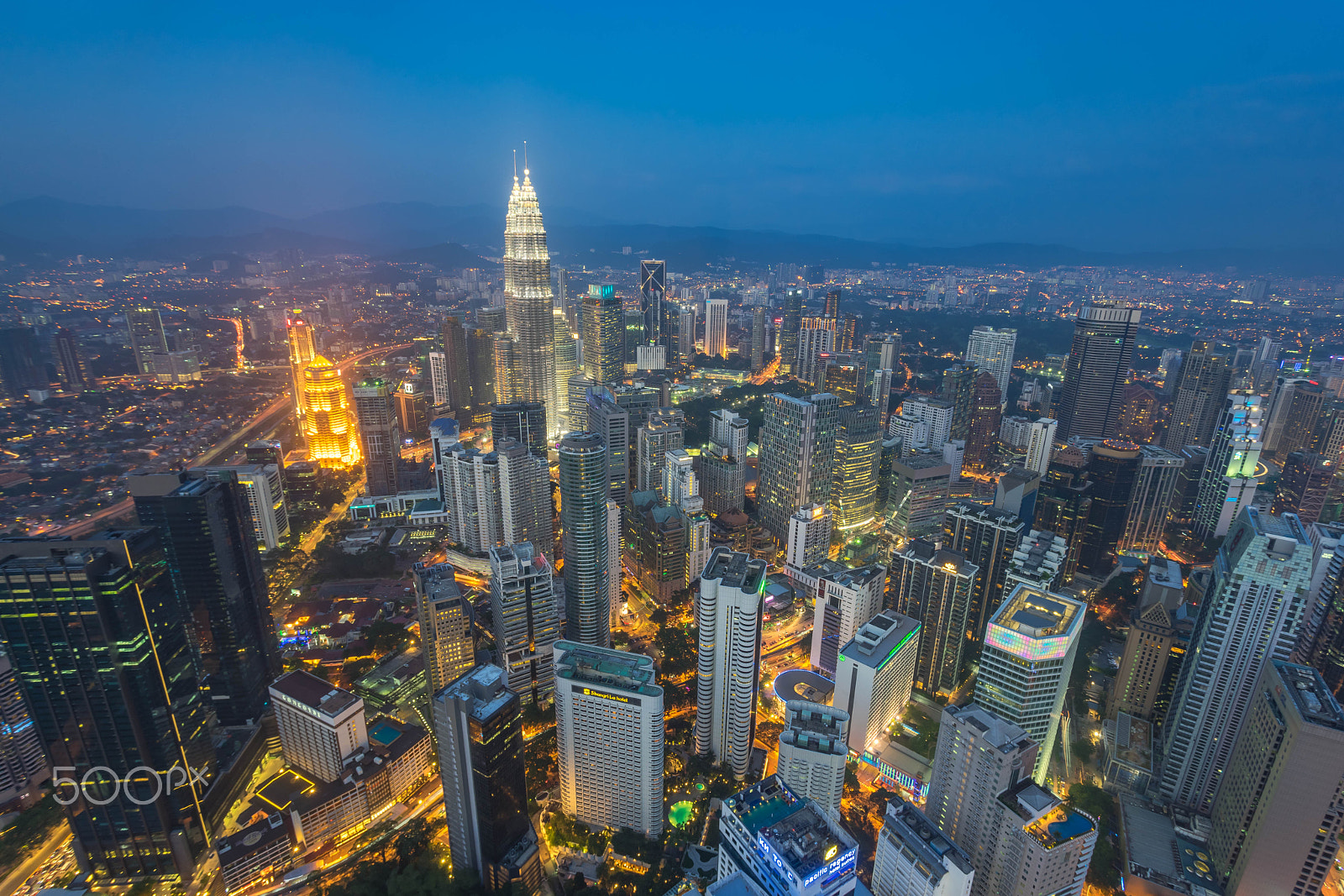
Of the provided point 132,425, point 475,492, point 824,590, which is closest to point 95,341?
point 132,425

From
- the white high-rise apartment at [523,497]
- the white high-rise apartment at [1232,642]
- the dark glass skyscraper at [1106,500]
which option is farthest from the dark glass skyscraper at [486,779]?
the dark glass skyscraper at [1106,500]

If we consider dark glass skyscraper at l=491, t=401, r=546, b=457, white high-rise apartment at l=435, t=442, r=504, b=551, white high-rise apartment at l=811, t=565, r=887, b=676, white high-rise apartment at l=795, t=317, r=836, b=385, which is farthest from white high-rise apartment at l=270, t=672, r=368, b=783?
white high-rise apartment at l=795, t=317, r=836, b=385

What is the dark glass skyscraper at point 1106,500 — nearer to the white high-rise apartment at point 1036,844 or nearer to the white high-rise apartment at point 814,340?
the white high-rise apartment at point 1036,844

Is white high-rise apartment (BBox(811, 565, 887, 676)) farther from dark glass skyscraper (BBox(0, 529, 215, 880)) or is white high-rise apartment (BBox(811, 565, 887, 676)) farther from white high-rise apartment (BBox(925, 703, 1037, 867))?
dark glass skyscraper (BBox(0, 529, 215, 880))

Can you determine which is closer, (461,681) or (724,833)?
(724,833)

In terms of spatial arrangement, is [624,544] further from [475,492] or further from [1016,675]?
[1016,675]
